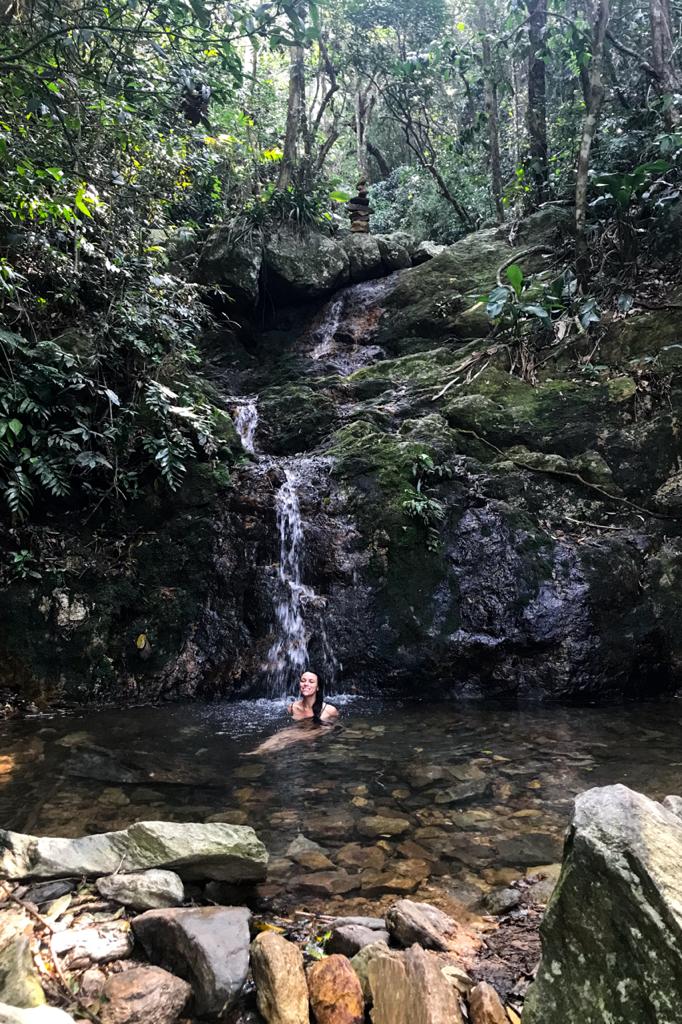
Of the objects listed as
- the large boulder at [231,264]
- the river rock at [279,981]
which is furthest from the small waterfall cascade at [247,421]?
the river rock at [279,981]

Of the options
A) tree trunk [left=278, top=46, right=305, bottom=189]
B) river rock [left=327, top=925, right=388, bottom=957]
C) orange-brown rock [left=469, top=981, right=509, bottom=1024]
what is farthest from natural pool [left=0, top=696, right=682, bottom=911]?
tree trunk [left=278, top=46, right=305, bottom=189]

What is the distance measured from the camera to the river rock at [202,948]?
2.08 metres

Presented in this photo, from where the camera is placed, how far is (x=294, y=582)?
7.19 meters

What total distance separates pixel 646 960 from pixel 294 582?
584 cm

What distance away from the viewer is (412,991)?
1956 mm

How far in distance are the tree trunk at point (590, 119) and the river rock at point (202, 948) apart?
30.9 feet

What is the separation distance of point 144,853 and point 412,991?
1347mm

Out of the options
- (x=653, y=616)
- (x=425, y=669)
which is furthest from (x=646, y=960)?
(x=653, y=616)

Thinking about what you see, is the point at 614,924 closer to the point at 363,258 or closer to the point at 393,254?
the point at 363,258

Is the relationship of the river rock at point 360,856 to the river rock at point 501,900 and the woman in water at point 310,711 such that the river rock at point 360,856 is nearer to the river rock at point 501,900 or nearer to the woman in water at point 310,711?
the river rock at point 501,900

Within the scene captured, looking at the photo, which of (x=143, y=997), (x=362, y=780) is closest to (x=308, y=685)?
(x=362, y=780)

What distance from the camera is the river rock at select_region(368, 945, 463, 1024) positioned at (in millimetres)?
1885

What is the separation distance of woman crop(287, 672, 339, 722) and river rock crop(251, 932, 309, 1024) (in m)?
3.43

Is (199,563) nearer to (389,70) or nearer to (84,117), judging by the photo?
(84,117)
